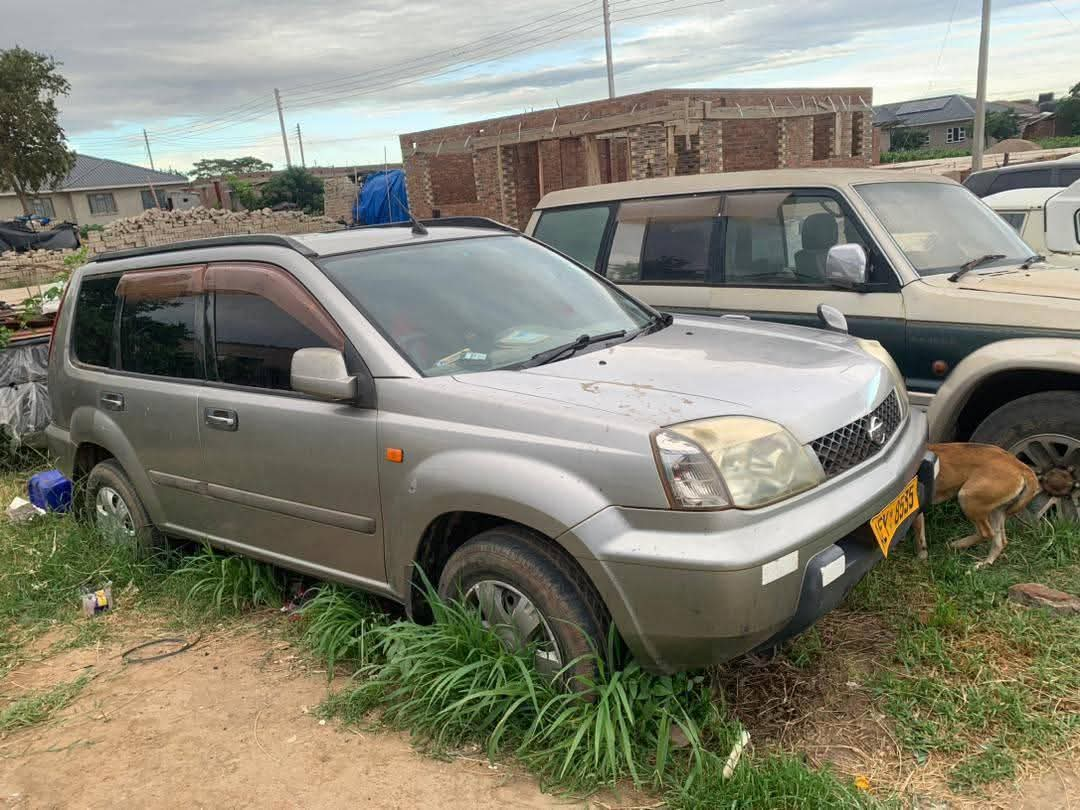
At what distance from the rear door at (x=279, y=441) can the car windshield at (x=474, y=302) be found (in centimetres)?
21

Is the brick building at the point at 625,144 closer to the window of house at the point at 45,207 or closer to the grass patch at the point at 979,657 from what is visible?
the grass patch at the point at 979,657

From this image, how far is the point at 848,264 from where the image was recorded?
14.4 ft

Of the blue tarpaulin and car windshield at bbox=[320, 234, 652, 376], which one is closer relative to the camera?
car windshield at bbox=[320, 234, 652, 376]

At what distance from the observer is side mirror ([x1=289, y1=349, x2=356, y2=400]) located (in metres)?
3.04

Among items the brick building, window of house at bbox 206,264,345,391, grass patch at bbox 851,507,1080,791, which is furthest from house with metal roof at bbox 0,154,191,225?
grass patch at bbox 851,507,1080,791

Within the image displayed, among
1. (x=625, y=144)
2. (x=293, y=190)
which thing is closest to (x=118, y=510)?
(x=625, y=144)

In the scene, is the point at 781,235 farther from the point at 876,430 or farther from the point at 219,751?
the point at 219,751

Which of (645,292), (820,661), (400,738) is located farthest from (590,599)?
(645,292)

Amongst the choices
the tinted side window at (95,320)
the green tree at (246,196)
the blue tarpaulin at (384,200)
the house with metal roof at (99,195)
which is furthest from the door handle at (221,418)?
the house with metal roof at (99,195)

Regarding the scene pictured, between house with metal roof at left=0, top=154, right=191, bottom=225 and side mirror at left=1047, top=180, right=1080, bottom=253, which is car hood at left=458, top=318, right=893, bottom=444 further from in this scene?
house with metal roof at left=0, top=154, right=191, bottom=225

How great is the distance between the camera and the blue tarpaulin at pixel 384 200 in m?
26.8

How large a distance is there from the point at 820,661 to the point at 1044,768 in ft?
2.64

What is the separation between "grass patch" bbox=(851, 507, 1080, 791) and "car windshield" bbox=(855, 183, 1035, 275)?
4.99ft

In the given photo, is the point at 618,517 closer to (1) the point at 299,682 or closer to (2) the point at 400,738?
(2) the point at 400,738
